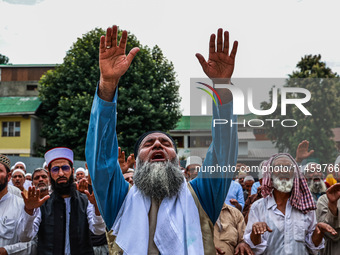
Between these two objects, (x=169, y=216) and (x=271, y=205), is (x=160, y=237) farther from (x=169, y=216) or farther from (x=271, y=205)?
(x=271, y=205)

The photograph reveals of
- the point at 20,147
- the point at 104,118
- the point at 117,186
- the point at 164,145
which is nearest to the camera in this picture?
the point at 104,118

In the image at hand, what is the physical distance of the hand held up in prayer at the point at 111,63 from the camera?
2934 millimetres

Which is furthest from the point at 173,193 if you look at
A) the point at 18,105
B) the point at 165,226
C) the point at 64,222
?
the point at 18,105

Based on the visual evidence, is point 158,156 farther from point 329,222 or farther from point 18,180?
point 18,180

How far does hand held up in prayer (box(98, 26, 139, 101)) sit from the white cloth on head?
818 mm

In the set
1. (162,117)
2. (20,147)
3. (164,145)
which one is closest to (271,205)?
(164,145)

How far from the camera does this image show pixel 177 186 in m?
3.26

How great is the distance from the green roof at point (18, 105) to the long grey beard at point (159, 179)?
30372 millimetres

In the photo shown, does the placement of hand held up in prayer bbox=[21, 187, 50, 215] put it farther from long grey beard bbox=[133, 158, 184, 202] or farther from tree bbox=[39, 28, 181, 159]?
tree bbox=[39, 28, 181, 159]

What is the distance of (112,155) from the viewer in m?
3.03

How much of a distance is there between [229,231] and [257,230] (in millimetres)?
842

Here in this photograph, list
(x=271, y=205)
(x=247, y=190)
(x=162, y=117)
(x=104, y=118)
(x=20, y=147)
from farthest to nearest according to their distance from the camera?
1. (x=20, y=147)
2. (x=162, y=117)
3. (x=247, y=190)
4. (x=271, y=205)
5. (x=104, y=118)

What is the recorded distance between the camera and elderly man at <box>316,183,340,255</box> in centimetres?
479

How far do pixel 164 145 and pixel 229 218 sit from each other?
199 centimetres
